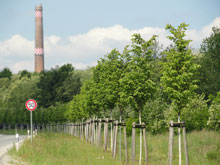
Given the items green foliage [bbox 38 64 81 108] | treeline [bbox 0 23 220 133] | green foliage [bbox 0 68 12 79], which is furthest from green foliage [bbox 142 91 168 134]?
green foliage [bbox 0 68 12 79]

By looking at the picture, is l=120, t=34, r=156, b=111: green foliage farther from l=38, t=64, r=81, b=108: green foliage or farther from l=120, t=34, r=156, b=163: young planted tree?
l=38, t=64, r=81, b=108: green foliage

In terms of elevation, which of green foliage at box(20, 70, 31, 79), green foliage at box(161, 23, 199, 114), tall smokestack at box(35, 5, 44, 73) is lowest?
green foliage at box(161, 23, 199, 114)

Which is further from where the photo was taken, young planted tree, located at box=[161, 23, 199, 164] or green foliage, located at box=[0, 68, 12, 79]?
green foliage, located at box=[0, 68, 12, 79]

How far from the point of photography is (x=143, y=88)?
18.1m

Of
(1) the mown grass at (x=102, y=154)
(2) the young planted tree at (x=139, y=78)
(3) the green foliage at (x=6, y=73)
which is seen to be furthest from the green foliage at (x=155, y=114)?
(3) the green foliage at (x=6, y=73)

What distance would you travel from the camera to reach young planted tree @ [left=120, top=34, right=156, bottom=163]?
1808cm

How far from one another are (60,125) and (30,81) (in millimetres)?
26060

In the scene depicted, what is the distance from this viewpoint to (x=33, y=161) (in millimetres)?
17344

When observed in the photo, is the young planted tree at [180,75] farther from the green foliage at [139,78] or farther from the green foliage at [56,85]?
the green foliage at [56,85]

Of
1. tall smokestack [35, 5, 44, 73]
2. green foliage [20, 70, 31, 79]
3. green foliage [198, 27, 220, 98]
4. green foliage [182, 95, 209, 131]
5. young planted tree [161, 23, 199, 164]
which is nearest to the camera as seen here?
young planted tree [161, 23, 199, 164]

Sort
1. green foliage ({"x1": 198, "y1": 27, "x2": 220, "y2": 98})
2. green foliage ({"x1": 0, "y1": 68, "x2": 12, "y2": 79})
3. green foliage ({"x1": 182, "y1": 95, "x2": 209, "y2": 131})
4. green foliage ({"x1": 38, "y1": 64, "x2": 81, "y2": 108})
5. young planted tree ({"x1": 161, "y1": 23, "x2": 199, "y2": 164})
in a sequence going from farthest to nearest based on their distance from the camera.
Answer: green foliage ({"x1": 0, "y1": 68, "x2": 12, "y2": 79}) < green foliage ({"x1": 38, "y1": 64, "x2": 81, "y2": 108}) < green foliage ({"x1": 198, "y1": 27, "x2": 220, "y2": 98}) < green foliage ({"x1": 182, "y1": 95, "x2": 209, "y2": 131}) < young planted tree ({"x1": 161, "y1": 23, "x2": 199, "y2": 164})

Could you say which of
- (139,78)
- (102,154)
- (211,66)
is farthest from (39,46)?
(139,78)

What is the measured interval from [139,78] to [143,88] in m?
0.49

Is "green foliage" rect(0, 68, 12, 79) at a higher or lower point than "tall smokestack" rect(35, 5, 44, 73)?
lower
